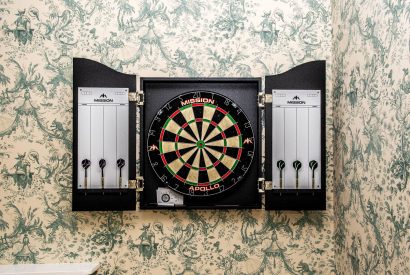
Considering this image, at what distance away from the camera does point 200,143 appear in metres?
2.28

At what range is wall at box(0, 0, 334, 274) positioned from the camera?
2252 mm

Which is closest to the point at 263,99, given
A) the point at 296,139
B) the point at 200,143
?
the point at 296,139

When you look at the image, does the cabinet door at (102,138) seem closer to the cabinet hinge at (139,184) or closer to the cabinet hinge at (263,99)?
the cabinet hinge at (139,184)

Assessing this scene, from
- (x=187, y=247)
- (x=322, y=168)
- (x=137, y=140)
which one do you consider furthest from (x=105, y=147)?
(x=322, y=168)

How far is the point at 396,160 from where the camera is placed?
1.68m

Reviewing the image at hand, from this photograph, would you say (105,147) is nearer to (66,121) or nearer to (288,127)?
(66,121)

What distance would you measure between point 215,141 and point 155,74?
1.64 ft

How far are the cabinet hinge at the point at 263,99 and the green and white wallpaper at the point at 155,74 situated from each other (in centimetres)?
13

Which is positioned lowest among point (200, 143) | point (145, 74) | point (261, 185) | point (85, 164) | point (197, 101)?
point (261, 185)

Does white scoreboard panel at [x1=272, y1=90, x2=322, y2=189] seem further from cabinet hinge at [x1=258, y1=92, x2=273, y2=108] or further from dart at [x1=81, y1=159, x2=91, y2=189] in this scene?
dart at [x1=81, y1=159, x2=91, y2=189]

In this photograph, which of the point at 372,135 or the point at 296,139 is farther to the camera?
the point at 296,139

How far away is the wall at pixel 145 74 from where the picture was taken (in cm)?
225

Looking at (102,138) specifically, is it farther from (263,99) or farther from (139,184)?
(263,99)

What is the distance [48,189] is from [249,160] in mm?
1112
